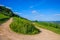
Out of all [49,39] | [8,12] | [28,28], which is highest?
[8,12]

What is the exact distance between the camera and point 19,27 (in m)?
12.7

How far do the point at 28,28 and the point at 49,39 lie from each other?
2.96 metres

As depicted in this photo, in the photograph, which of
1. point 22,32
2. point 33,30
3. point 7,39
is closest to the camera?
point 7,39

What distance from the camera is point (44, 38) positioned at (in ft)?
34.1

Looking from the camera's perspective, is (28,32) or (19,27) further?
(19,27)

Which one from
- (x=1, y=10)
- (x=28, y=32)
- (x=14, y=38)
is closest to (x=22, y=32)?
(x=28, y=32)

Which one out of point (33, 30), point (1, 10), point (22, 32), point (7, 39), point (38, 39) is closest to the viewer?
point (7, 39)

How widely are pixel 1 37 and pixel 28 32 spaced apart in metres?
2.98

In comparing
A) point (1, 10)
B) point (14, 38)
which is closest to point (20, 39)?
Answer: point (14, 38)

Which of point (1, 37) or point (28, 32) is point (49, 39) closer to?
point (28, 32)

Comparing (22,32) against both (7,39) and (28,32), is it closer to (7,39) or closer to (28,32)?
(28,32)

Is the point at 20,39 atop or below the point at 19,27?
below

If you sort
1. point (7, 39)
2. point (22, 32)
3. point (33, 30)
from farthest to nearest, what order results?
point (33, 30) → point (22, 32) → point (7, 39)

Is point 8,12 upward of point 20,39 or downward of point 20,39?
upward
